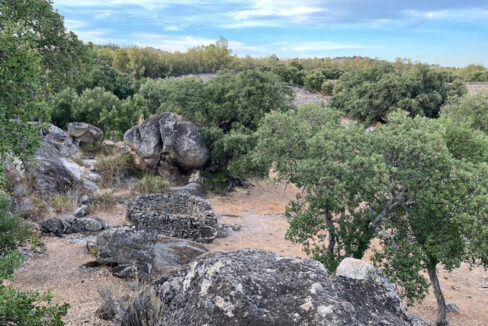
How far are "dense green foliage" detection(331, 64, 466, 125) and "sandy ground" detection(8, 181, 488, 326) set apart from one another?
22118mm

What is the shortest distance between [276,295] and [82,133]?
82.5 ft

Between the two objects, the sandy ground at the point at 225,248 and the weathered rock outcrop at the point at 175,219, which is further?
the weathered rock outcrop at the point at 175,219

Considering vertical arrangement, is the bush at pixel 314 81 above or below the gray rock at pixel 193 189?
above

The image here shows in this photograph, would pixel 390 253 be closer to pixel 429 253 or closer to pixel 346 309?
pixel 429 253

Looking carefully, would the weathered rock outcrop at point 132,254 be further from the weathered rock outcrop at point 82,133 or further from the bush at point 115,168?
the weathered rock outcrop at point 82,133

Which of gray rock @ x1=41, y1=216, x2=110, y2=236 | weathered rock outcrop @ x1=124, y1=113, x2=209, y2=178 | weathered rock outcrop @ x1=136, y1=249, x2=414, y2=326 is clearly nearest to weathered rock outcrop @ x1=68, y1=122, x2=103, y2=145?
weathered rock outcrop @ x1=124, y1=113, x2=209, y2=178

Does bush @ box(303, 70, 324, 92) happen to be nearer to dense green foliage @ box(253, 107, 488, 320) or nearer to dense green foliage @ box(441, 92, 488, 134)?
dense green foliage @ box(441, 92, 488, 134)

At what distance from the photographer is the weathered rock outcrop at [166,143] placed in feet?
72.5

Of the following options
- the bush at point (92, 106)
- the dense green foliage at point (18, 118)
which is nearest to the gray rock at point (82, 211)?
the dense green foliage at point (18, 118)

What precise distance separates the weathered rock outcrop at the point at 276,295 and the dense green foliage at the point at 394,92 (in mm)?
34852

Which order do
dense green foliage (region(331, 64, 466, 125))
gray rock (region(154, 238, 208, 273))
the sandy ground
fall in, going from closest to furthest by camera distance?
the sandy ground
gray rock (region(154, 238, 208, 273))
dense green foliage (region(331, 64, 466, 125))

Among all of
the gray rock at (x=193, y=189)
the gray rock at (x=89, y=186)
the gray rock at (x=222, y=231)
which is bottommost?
the gray rock at (x=222, y=231)

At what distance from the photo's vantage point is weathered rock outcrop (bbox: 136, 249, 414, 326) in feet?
13.2

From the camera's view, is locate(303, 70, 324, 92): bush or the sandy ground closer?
the sandy ground
